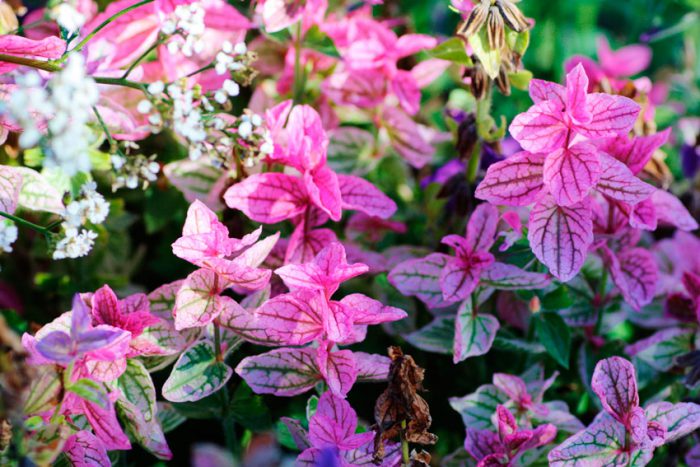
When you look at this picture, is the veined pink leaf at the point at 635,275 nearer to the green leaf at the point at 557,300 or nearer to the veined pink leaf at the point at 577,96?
the green leaf at the point at 557,300

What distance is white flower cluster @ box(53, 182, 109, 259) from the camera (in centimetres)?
71

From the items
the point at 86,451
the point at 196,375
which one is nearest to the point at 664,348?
the point at 196,375

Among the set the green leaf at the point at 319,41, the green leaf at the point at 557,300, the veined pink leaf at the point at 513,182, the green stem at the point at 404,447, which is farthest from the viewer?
the green leaf at the point at 319,41

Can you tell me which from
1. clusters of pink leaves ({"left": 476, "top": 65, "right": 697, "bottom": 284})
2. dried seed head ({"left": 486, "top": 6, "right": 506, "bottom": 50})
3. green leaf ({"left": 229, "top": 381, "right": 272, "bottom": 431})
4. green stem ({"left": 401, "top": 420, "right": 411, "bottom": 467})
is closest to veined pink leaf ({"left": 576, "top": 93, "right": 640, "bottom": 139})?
clusters of pink leaves ({"left": 476, "top": 65, "right": 697, "bottom": 284})

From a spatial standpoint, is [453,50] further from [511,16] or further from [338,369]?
[338,369]

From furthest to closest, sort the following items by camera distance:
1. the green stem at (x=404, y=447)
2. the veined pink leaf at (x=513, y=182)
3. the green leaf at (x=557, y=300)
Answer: the green leaf at (x=557, y=300), the veined pink leaf at (x=513, y=182), the green stem at (x=404, y=447)

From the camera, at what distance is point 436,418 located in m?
1.04

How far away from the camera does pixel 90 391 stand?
63cm

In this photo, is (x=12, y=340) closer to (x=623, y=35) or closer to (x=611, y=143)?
(x=611, y=143)

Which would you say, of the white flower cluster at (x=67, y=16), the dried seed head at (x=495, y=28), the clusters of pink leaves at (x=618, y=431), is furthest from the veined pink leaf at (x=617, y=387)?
the white flower cluster at (x=67, y=16)

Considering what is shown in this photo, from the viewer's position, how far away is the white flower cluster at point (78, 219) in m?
0.71

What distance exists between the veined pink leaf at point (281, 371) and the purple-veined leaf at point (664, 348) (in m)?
0.38

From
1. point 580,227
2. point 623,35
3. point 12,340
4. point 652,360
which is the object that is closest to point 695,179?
point 652,360

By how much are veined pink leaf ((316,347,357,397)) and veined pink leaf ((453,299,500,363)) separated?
0.39ft
